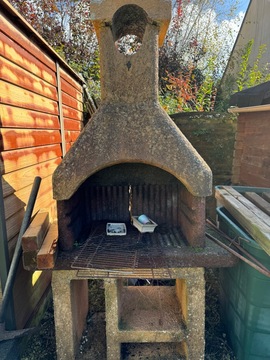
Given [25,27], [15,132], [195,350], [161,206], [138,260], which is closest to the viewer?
[138,260]

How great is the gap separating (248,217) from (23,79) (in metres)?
2.45

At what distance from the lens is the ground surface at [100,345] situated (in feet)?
7.16

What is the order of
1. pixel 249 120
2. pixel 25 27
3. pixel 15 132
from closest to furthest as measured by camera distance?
1. pixel 15 132
2. pixel 25 27
3. pixel 249 120

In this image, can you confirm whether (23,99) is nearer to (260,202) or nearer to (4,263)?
(4,263)

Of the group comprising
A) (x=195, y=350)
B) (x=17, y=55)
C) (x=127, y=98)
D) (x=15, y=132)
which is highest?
(x=17, y=55)

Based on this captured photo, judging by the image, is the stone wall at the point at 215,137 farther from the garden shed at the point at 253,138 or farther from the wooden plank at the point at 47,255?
the wooden plank at the point at 47,255

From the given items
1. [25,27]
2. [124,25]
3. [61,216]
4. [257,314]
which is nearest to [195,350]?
[257,314]

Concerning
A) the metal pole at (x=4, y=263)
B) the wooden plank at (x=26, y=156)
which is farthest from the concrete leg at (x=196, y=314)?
the wooden plank at (x=26, y=156)

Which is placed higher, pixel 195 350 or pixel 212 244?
pixel 212 244

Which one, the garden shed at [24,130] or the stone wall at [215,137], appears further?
the stone wall at [215,137]

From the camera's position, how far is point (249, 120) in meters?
3.79

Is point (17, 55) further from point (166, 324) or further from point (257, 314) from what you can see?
point (257, 314)

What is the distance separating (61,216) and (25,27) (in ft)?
6.19

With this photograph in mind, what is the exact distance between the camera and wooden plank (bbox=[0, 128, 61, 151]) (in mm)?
1996
